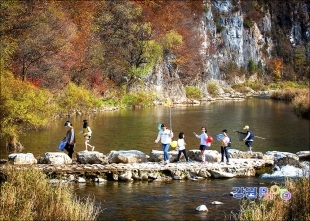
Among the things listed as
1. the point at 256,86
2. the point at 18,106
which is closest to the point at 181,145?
the point at 18,106

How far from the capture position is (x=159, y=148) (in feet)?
92.5

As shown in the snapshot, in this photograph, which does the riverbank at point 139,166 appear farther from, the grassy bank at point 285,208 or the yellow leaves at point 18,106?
the grassy bank at point 285,208

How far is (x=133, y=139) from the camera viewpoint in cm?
3097

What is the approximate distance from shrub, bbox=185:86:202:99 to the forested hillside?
315mm

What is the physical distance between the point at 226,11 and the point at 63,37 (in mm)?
67753

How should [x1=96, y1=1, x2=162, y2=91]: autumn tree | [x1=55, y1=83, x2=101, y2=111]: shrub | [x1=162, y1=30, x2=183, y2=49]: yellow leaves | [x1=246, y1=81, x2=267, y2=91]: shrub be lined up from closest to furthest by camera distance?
[x1=55, y1=83, x2=101, y2=111]: shrub → [x1=96, y1=1, x2=162, y2=91]: autumn tree → [x1=162, y1=30, x2=183, y2=49]: yellow leaves → [x1=246, y1=81, x2=267, y2=91]: shrub

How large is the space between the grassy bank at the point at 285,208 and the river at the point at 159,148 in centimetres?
179

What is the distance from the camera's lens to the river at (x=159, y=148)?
1490 cm

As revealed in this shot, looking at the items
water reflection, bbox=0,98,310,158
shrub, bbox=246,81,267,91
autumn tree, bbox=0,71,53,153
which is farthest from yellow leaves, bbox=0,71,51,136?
shrub, bbox=246,81,267,91

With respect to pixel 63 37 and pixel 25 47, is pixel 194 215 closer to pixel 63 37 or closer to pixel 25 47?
pixel 25 47

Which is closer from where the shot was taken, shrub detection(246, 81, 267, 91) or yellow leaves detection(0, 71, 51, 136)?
yellow leaves detection(0, 71, 51, 136)

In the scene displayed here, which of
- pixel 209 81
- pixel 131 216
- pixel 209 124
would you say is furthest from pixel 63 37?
pixel 209 81

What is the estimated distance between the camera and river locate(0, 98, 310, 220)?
14.9m

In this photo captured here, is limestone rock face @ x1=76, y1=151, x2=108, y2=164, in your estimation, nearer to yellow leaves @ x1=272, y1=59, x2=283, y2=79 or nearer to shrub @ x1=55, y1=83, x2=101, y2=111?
shrub @ x1=55, y1=83, x2=101, y2=111
